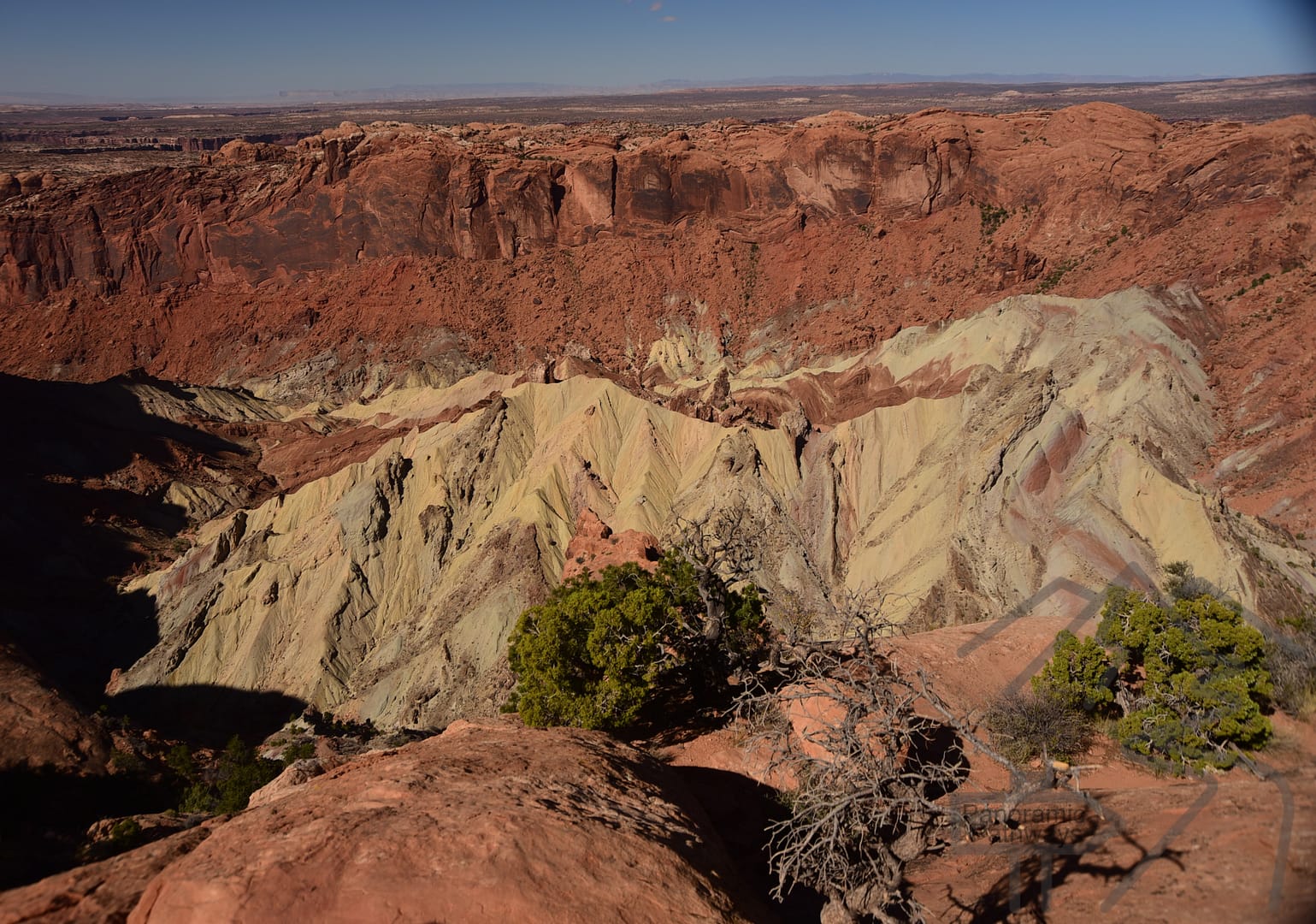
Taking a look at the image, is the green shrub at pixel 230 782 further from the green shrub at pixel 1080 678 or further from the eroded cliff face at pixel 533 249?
the eroded cliff face at pixel 533 249

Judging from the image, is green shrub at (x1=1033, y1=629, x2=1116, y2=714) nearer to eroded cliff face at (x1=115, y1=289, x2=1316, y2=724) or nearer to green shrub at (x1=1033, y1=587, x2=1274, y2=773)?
green shrub at (x1=1033, y1=587, x2=1274, y2=773)

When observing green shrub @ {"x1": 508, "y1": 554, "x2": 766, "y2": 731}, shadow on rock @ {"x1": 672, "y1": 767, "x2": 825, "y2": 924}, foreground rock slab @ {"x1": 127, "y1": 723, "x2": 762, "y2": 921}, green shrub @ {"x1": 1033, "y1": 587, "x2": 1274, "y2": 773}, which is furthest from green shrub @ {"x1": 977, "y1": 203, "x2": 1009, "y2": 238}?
foreground rock slab @ {"x1": 127, "y1": 723, "x2": 762, "y2": 921}

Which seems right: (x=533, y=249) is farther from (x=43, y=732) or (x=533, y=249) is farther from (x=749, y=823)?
(x=749, y=823)

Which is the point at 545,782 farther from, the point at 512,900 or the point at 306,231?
the point at 306,231

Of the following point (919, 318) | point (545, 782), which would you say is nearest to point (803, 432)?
point (919, 318)

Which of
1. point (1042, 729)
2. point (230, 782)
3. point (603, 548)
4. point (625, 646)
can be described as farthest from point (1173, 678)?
point (230, 782)
